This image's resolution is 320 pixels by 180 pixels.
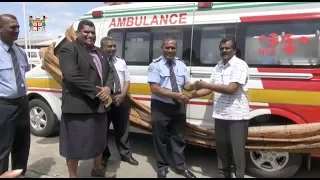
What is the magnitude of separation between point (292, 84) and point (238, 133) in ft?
3.03

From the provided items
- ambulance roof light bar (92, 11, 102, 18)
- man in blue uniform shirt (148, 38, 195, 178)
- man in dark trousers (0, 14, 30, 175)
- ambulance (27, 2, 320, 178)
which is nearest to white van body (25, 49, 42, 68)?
ambulance roof light bar (92, 11, 102, 18)

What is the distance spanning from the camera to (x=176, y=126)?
3.82 meters

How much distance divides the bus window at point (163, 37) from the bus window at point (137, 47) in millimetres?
118

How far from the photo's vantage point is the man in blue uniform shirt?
3.63 m

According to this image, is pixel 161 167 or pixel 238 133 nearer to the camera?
pixel 238 133

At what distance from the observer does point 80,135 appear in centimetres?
326

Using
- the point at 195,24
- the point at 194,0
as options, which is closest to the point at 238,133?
the point at 195,24

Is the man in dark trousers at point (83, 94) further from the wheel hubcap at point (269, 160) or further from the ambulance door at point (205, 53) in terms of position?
the wheel hubcap at point (269, 160)

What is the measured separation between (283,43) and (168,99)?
5.05ft

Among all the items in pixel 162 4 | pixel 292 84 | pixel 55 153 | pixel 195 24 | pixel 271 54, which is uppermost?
pixel 162 4

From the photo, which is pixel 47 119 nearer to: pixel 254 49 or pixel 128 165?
pixel 128 165

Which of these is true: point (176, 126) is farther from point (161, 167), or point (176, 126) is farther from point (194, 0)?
point (194, 0)

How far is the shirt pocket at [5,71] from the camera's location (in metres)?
3.15

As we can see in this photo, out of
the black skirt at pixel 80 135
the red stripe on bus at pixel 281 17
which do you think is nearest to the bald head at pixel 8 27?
the black skirt at pixel 80 135
